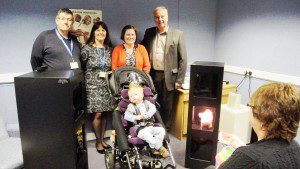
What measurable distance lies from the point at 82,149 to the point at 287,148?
67.3 inches

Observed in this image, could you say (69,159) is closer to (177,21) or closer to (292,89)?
(292,89)

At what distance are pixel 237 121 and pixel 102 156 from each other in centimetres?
188

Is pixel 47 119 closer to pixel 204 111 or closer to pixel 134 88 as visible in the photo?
pixel 134 88

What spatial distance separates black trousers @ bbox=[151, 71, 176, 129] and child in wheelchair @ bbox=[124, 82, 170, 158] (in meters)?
0.91

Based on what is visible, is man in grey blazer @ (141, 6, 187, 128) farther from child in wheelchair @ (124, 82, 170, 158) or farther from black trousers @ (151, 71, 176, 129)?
child in wheelchair @ (124, 82, 170, 158)

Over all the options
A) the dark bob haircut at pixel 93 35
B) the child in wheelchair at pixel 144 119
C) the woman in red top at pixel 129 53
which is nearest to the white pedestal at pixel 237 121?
the child in wheelchair at pixel 144 119

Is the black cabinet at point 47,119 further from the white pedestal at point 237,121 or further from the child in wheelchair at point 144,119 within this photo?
the white pedestal at point 237,121

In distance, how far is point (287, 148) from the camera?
3.82ft

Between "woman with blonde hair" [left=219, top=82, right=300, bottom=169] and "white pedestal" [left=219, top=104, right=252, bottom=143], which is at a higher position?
"woman with blonde hair" [left=219, top=82, right=300, bottom=169]

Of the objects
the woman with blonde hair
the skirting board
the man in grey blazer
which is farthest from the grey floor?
the woman with blonde hair

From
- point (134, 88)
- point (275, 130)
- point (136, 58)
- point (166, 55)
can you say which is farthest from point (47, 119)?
point (166, 55)

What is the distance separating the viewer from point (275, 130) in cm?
119

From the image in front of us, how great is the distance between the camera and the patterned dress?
10.0 feet

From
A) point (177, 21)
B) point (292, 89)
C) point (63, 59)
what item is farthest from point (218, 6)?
point (292, 89)
